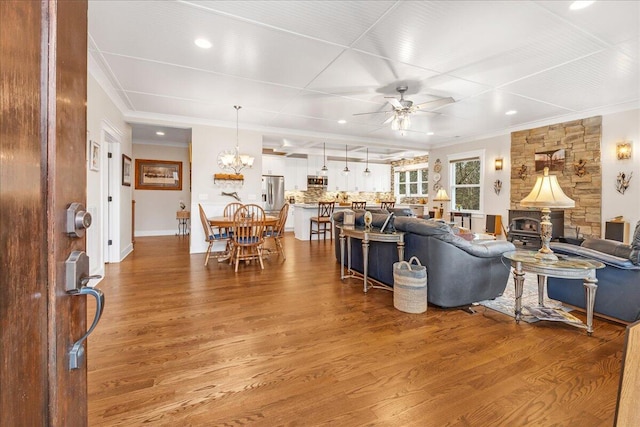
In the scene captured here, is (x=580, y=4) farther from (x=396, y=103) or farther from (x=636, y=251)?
(x=396, y=103)

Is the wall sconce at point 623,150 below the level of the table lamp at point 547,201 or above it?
above

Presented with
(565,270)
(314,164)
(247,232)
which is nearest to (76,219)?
(565,270)

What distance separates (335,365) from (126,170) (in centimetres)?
Answer: 523

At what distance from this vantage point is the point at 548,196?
2.59m

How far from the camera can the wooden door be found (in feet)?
1.37

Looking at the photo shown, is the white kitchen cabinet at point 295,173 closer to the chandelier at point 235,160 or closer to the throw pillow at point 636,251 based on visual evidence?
the chandelier at point 235,160

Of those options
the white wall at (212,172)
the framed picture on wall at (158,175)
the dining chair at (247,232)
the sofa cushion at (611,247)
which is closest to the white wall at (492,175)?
the sofa cushion at (611,247)

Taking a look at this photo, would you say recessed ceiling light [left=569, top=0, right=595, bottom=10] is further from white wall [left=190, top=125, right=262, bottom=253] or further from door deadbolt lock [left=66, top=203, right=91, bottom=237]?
white wall [left=190, top=125, right=262, bottom=253]

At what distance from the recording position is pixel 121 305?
2.90 metres

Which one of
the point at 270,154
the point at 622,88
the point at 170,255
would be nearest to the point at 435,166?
the point at 622,88

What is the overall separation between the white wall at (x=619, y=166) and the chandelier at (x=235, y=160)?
609 centimetres

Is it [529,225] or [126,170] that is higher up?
[126,170]

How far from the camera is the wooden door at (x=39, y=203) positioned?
1.37 feet

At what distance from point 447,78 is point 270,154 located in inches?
254
